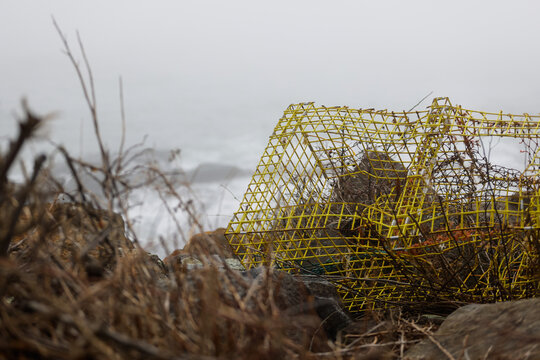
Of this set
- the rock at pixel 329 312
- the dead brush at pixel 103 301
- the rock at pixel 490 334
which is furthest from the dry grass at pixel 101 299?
the rock at pixel 329 312

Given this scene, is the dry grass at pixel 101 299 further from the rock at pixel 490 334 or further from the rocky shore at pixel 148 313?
the rock at pixel 490 334

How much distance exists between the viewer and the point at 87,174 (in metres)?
1.96

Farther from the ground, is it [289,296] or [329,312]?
[289,296]

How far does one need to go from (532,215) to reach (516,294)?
49cm

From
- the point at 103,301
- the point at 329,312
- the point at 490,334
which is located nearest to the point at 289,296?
the point at 329,312

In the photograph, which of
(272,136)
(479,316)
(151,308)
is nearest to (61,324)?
(151,308)

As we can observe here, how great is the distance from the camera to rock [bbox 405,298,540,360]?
227 cm

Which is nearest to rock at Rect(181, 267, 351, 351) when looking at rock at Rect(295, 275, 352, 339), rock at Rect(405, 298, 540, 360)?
rock at Rect(295, 275, 352, 339)

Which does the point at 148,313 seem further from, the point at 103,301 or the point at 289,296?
the point at 289,296

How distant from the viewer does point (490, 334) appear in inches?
94.7

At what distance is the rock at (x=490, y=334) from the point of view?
7.46 feet

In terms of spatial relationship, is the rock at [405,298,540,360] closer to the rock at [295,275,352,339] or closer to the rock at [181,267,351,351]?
the rock at [181,267,351,351]

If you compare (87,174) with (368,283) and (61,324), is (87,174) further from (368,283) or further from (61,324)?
(368,283)

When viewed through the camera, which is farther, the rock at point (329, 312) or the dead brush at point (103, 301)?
the rock at point (329, 312)
